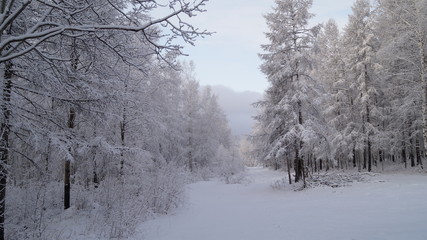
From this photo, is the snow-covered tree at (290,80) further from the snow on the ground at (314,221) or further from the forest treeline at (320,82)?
the snow on the ground at (314,221)

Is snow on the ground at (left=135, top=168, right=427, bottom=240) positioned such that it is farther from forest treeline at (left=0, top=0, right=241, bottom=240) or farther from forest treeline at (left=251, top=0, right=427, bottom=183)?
forest treeline at (left=251, top=0, right=427, bottom=183)

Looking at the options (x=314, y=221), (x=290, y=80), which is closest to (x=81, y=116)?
(x=314, y=221)

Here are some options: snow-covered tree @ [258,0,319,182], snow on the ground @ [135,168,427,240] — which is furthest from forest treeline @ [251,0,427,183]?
snow on the ground @ [135,168,427,240]

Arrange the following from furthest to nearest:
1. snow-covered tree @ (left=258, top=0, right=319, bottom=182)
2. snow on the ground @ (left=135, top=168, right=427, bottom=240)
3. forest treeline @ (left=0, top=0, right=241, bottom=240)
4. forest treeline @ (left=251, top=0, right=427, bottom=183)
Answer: snow-covered tree @ (left=258, top=0, right=319, bottom=182), forest treeline @ (left=251, top=0, right=427, bottom=183), snow on the ground @ (left=135, top=168, right=427, bottom=240), forest treeline @ (left=0, top=0, right=241, bottom=240)

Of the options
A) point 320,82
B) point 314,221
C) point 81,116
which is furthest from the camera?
point 320,82

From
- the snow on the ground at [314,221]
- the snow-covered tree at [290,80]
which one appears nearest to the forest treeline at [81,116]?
the snow on the ground at [314,221]

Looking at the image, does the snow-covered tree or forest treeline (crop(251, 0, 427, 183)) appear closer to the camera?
forest treeline (crop(251, 0, 427, 183))

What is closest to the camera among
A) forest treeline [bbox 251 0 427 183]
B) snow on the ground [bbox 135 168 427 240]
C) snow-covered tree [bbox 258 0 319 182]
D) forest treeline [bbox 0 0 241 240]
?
forest treeline [bbox 0 0 241 240]

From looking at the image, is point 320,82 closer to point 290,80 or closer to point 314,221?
point 290,80

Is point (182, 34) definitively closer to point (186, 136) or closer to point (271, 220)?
point (271, 220)

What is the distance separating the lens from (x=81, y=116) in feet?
32.0


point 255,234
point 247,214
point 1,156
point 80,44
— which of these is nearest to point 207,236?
point 255,234

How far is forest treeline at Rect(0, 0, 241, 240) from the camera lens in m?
3.74

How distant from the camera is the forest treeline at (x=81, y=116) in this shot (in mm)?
3743
